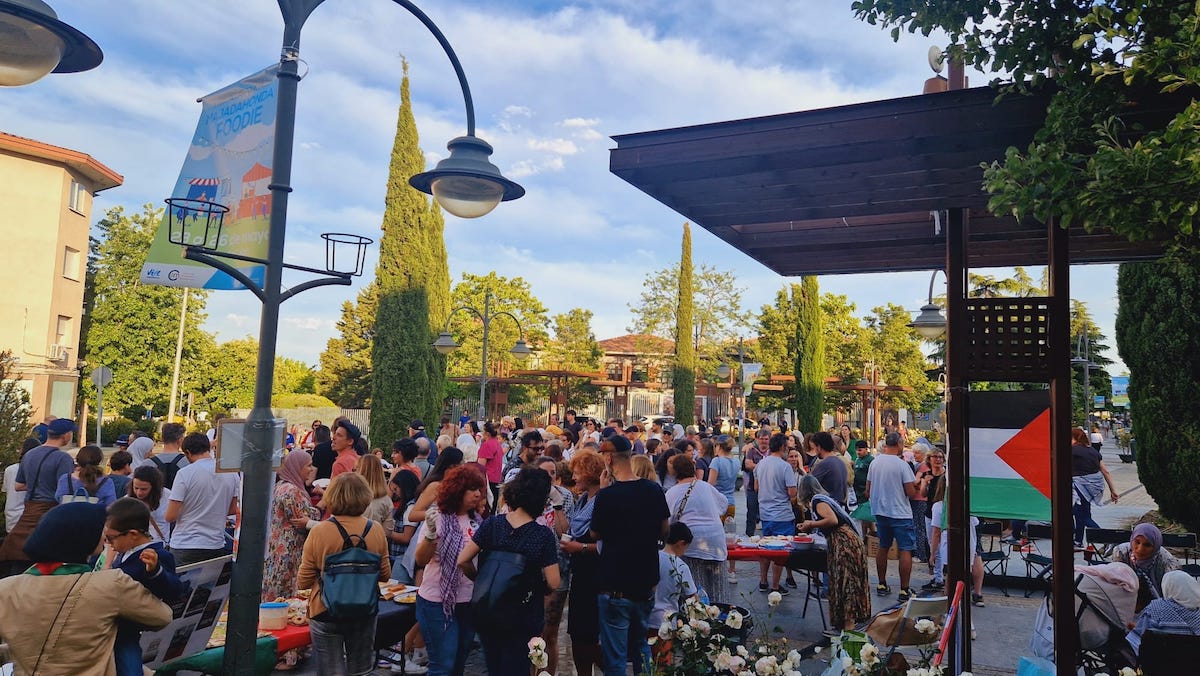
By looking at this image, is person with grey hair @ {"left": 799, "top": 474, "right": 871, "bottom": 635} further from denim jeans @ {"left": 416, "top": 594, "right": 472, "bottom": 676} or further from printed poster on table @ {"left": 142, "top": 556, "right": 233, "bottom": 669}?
printed poster on table @ {"left": 142, "top": 556, "right": 233, "bottom": 669}

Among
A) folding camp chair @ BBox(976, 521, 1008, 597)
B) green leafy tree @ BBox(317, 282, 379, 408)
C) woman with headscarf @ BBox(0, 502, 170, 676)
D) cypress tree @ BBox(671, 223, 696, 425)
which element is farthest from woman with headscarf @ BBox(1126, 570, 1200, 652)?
green leafy tree @ BBox(317, 282, 379, 408)

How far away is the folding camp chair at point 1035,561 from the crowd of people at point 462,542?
3.27ft

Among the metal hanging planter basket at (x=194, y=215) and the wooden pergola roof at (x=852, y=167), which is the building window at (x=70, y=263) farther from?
the wooden pergola roof at (x=852, y=167)

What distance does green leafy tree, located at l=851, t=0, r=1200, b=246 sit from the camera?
117 inches

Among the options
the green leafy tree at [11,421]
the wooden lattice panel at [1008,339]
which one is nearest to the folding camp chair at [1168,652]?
the wooden lattice panel at [1008,339]

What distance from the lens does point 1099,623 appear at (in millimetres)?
5242

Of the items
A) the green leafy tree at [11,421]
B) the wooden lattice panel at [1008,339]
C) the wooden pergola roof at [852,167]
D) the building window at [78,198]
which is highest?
the building window at [78,198]

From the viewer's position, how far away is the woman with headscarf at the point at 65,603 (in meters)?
3.07

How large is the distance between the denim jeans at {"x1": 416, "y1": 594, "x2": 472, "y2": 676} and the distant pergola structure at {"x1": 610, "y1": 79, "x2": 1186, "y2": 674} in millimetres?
2950

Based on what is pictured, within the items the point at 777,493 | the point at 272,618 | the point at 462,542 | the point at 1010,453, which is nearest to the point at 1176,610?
the point at 1010,453

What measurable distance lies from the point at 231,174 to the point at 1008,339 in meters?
5.57

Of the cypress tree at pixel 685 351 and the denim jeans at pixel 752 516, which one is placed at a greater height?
the cypress tree at pixel 685 351

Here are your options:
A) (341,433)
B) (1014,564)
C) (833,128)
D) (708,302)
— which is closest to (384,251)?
(341,433)

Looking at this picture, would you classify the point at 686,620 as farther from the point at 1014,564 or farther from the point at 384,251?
the point at 384,251
